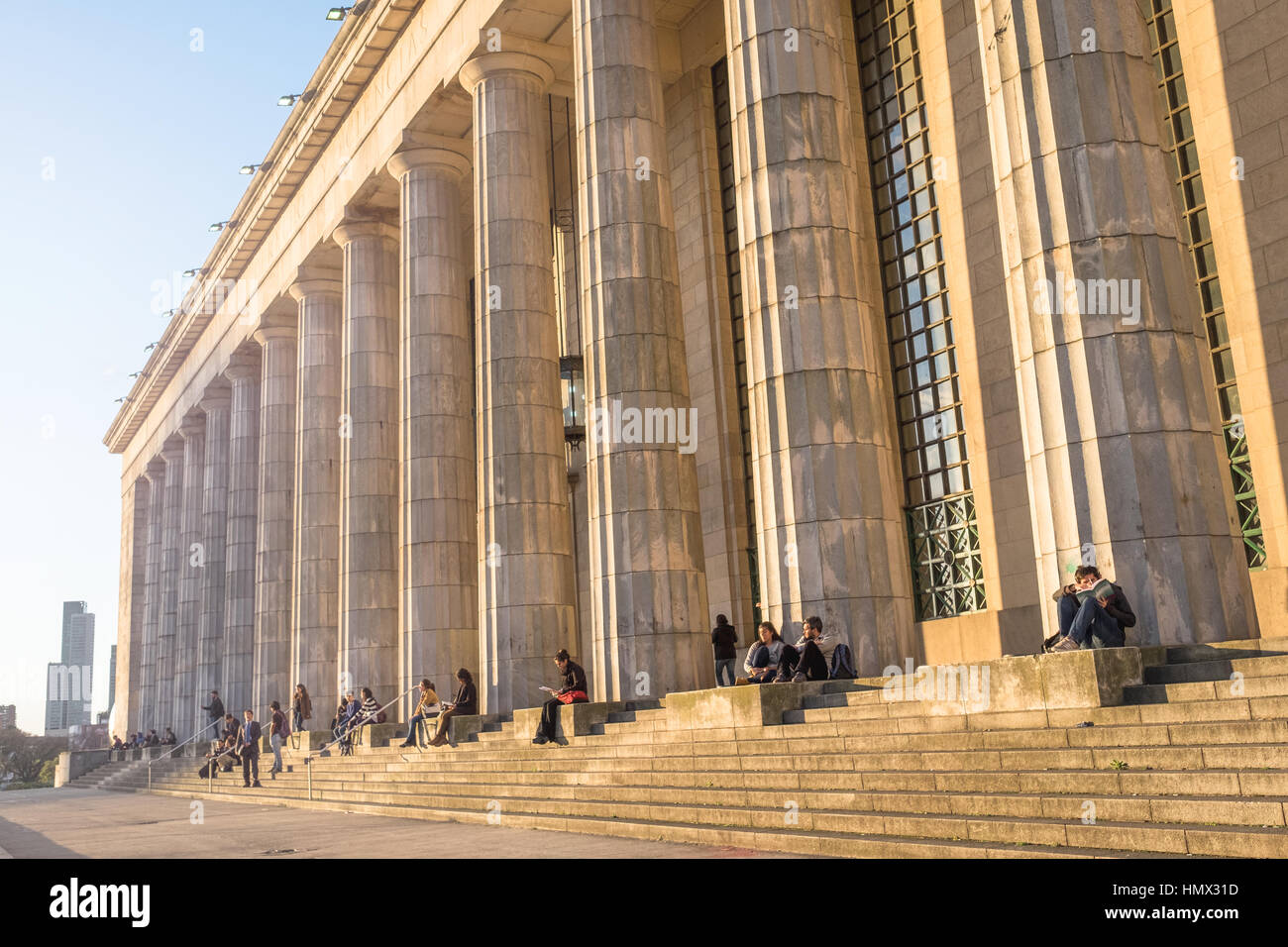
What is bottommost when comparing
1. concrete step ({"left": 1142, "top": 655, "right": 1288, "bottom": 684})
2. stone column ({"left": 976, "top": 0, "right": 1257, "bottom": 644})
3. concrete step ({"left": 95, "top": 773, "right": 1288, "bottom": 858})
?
concrete step ({"left": 95, "top": 773, "right": 1288, "bottom": 858})

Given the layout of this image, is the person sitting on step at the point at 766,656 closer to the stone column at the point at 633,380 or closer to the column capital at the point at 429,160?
the stone column at the point at 633,380

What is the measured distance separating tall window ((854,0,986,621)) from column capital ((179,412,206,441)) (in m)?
40.4

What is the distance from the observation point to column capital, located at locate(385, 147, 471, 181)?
31.3 m

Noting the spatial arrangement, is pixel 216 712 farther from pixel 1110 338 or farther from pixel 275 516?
pixel 1110 338

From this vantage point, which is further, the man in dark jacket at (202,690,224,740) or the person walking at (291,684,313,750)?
the man in dark jacket at (202,690,224,740)

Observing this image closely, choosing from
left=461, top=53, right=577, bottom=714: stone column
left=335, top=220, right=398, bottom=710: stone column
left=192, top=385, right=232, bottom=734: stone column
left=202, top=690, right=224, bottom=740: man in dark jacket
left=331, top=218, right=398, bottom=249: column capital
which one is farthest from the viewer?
left=192, top=385, right=232, bottom=734: stone column

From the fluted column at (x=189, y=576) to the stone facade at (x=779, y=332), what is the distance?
12624mm

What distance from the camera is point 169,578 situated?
57875 millimetres

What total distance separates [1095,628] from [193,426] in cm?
5170

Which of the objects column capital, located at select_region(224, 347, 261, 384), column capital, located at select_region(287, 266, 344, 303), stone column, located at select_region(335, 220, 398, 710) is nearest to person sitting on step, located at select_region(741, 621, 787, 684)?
stone column, located at select_region(335, 220, 398, 710)

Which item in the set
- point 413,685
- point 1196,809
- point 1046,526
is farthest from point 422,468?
point 1196,809

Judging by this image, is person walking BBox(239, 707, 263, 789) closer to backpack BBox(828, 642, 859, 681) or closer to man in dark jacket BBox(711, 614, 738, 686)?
man in dark jacket BBox(711, 614, 738, 686)

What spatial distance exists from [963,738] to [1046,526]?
3.24m
